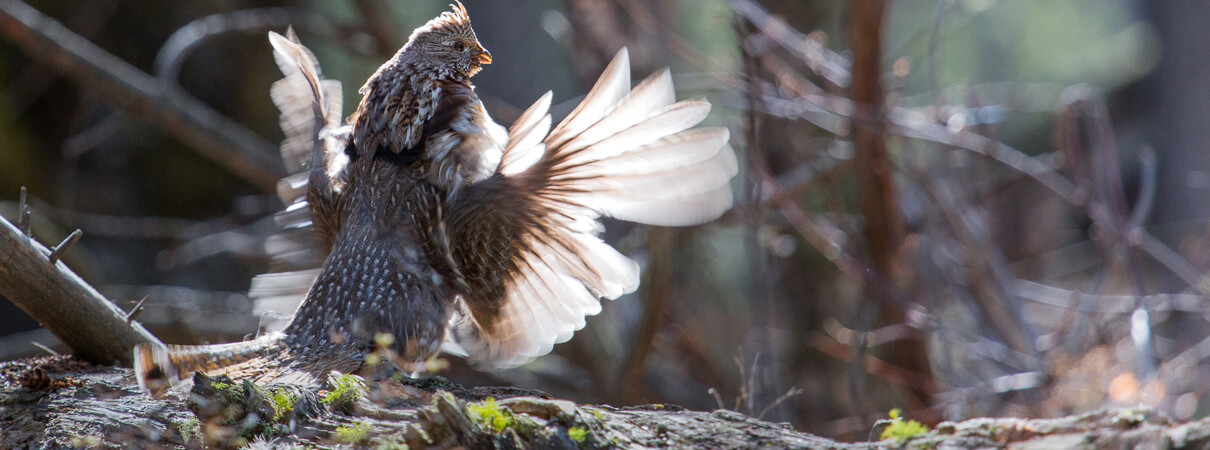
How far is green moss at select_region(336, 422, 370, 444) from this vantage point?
6.44 ft

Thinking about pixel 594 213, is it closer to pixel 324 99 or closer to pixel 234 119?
pixel 324 99

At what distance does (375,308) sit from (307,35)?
6.36 meters

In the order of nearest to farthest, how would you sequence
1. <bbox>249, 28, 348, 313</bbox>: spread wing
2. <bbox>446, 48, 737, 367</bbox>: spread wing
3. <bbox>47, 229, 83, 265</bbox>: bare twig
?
<bbox>47, 229, 83, 265</bbox>: bare twig < <bbox>446, 48, 737, 367</bbox>: spread wing < <bbox>249, 28, 348, 313</bbox>: spread wing

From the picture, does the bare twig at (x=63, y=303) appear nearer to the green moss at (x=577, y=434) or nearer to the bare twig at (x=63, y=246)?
the bare twig at (x=63, y=246)

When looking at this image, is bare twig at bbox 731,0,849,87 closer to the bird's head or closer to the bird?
the bird's head

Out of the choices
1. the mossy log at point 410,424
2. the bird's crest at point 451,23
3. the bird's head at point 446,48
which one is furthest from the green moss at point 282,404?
the bird's crest at point 451,23

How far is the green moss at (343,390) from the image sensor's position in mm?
2195

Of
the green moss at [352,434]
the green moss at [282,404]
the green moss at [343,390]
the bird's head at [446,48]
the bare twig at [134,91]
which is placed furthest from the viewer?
the bare twig at [134,91]

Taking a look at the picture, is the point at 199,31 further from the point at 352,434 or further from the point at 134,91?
the point at 352,434

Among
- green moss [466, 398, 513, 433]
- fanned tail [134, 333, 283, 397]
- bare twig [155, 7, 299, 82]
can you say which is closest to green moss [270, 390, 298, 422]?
fanned tail [134, 333, 283, 397]

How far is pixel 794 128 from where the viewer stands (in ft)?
22.8

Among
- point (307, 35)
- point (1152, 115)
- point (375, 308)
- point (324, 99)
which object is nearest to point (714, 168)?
point (375, 308)

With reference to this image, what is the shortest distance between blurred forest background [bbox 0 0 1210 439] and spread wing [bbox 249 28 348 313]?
254 mm

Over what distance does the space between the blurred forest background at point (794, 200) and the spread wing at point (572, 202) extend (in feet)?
2.05
